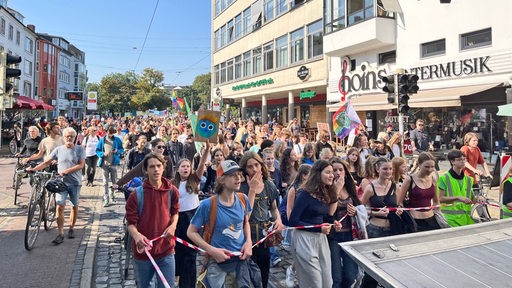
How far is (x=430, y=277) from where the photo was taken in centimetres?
185

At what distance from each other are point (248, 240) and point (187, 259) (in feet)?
3.72

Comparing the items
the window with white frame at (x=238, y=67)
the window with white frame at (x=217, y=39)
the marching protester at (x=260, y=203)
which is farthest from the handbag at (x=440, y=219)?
the window with white frame at (x=217, y=39)

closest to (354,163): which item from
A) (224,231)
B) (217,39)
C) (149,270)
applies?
(224,231)

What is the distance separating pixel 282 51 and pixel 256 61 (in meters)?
4.57

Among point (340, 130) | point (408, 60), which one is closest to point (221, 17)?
point (408, 60)

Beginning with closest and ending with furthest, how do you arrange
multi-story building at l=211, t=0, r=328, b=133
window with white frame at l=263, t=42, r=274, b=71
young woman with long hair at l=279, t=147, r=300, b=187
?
young woman with long hair at l=279, t=147, r=300, b=187 < multi-story building at l=211, t=0, r=328, b=133 < window with white frame at l=263, t=42, r=274, b=71

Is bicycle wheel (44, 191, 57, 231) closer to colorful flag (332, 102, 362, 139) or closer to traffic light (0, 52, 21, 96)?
traffic light (0, 52, 21, 96)

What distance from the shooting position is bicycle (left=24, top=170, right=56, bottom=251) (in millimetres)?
5520

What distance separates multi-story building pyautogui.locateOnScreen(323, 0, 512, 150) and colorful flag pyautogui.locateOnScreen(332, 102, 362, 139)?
1494mm

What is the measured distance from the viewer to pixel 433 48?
1603 cm

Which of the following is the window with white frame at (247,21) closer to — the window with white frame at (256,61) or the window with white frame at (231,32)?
the window with white frame at (256,61)

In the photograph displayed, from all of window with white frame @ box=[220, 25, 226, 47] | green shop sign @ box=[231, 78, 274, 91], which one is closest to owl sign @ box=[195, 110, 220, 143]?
green shop sign @ box=[231, 78, 274, 91]

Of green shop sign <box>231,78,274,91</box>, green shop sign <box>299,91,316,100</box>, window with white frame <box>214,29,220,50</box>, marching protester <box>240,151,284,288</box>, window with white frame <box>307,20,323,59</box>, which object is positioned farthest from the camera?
window with white frame <box>214,29,220,50</box>

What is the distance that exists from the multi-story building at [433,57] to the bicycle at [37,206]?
9.01 metres
